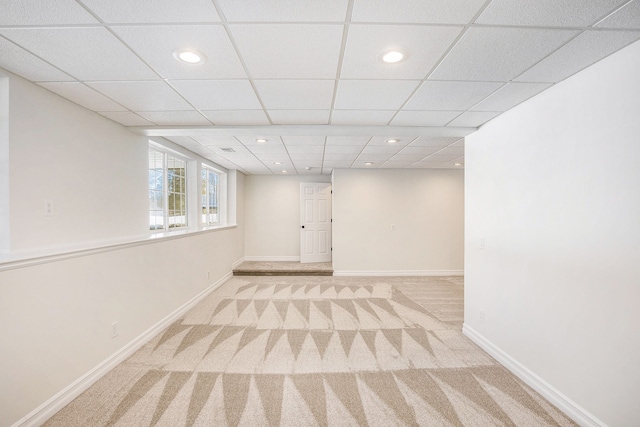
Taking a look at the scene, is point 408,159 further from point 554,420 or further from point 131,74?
point 131,74

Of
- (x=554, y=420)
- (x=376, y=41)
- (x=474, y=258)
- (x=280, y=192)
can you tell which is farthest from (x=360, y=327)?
(x=280, y=192)

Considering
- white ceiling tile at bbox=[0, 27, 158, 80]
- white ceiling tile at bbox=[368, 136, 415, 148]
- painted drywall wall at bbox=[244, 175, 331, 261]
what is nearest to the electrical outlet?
white ceiling tile at bbox=[0, 27, 158, 80]

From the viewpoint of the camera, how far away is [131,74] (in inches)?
70.2

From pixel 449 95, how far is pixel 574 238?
142cm

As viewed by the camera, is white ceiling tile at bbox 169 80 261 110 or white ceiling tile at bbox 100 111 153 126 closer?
white ceiling tile at bbox 169 80 261 110

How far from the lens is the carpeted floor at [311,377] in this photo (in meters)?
1.77

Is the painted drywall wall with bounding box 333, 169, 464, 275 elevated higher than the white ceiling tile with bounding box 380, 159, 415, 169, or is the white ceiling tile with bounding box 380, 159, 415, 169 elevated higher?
the white ceiling tile with bounding box 380, 159, 415, 169

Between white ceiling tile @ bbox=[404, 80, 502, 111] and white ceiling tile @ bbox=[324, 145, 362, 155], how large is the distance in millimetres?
1500

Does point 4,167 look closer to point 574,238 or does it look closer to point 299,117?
point 299,117

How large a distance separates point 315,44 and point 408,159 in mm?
3638

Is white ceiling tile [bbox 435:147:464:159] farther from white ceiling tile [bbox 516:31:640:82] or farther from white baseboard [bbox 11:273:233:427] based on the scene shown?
white baseboard [bbox 11:273:233:427]

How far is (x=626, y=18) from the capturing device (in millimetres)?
1271

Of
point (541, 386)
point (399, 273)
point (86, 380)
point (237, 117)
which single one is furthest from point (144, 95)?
point (399, 273)

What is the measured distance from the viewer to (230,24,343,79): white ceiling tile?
1361 mm
